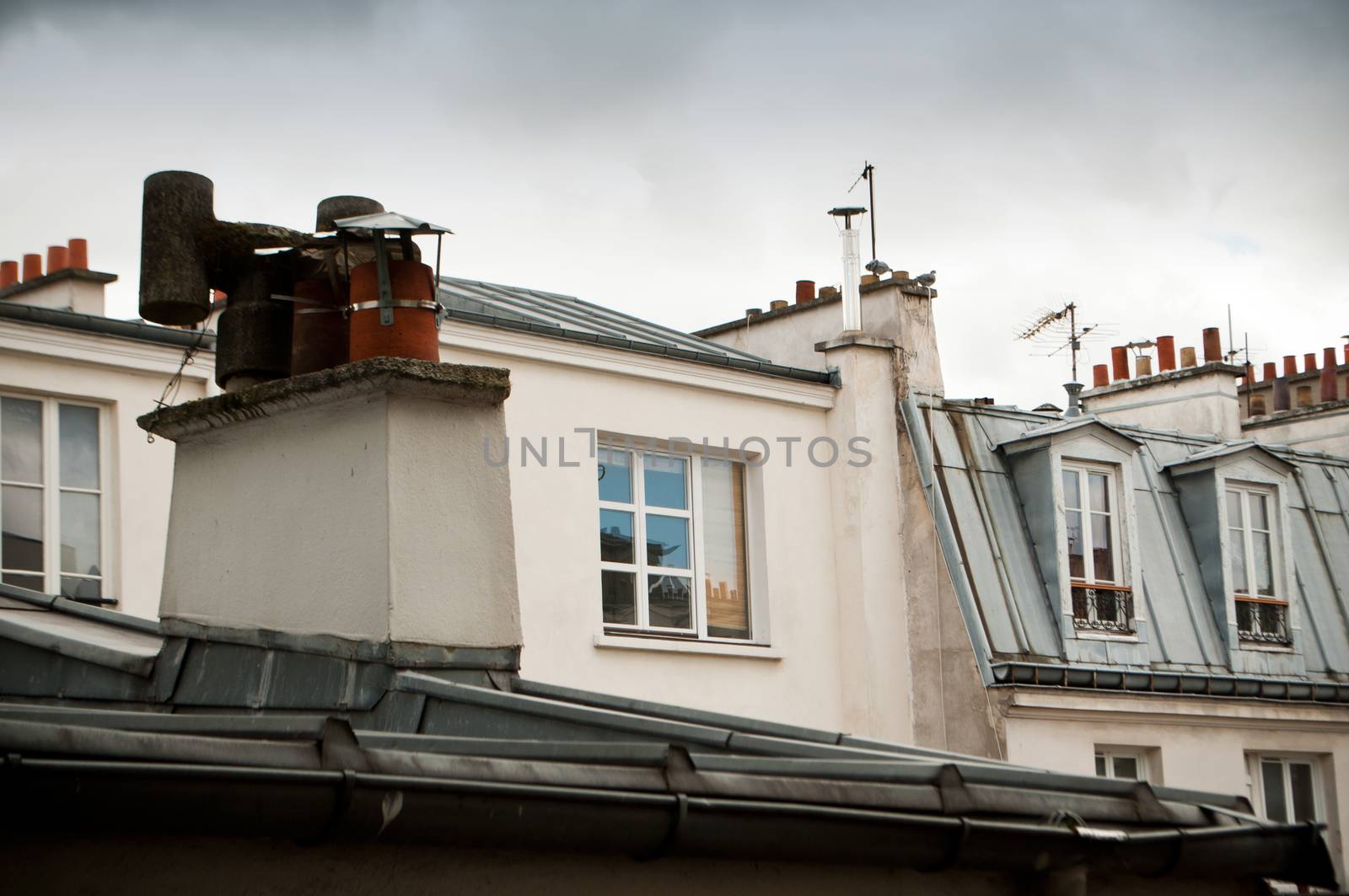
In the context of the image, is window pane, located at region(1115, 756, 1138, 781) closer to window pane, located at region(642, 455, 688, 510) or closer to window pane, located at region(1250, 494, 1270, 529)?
window pane, located at region(1250, 494, 1270, 529)

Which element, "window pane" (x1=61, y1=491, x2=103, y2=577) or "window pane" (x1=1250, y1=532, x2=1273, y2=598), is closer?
"window pane" (x1=61, y1=491, x2=103, y2=577)

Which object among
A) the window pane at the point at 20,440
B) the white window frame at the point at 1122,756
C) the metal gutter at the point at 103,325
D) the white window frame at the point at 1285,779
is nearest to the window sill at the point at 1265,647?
the white window frame at the point at 1285,779

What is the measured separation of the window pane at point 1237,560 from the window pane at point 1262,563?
0.13m

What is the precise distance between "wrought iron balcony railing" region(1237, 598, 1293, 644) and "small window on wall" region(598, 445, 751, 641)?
18.5 feet

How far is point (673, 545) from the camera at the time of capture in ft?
47.3

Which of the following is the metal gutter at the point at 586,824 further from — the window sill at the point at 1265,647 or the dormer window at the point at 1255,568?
the dormer window at the point at 1255,568

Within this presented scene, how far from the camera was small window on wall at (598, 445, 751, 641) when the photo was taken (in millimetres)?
13977

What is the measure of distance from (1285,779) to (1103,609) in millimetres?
2812

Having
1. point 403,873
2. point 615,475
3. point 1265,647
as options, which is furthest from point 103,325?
point 1265,647

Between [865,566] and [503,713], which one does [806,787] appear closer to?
[503,713]

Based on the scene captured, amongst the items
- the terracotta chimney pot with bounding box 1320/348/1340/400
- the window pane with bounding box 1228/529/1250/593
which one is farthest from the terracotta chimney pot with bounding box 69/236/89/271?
the terracotta chimney pot with bounding box 1320/348/1340/400

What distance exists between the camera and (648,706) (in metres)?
5.92

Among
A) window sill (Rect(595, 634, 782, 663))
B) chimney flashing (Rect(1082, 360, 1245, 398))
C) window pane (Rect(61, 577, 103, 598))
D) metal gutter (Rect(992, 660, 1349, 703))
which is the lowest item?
metal gutter (Rect(992, 660, 1349, 703))

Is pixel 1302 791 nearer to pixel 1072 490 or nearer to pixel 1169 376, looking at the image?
pixel 1072 490
